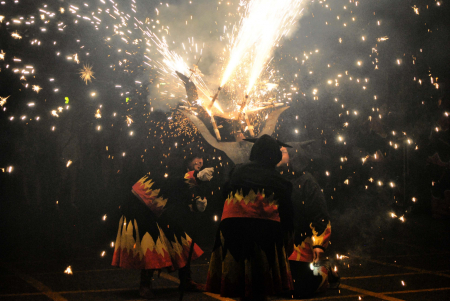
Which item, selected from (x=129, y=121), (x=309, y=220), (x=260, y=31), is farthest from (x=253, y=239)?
(x=129, y=121)

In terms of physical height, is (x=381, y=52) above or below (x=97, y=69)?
above

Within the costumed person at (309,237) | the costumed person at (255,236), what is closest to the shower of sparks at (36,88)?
the costumed person at (309,237)

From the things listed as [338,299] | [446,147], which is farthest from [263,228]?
[446,147]

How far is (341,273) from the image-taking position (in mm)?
5027

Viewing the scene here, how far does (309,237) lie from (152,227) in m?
1.80

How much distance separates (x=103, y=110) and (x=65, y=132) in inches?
32.1

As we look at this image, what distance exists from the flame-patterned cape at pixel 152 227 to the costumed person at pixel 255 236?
1.29 metres

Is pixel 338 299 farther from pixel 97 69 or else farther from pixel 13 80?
pixel 13 80

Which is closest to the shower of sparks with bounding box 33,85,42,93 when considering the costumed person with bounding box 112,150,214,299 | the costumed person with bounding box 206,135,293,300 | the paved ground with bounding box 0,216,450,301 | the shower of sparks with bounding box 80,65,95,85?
the shower of sparks with bounding box 80,65,95,85

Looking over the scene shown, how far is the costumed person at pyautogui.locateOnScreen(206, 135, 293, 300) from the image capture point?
253cm

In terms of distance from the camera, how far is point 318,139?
642 centimetres

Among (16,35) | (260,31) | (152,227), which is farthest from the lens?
(260,31)

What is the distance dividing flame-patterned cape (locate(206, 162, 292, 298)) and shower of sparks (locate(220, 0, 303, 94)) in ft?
12.1

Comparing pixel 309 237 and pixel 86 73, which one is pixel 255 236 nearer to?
pixel 309 237
